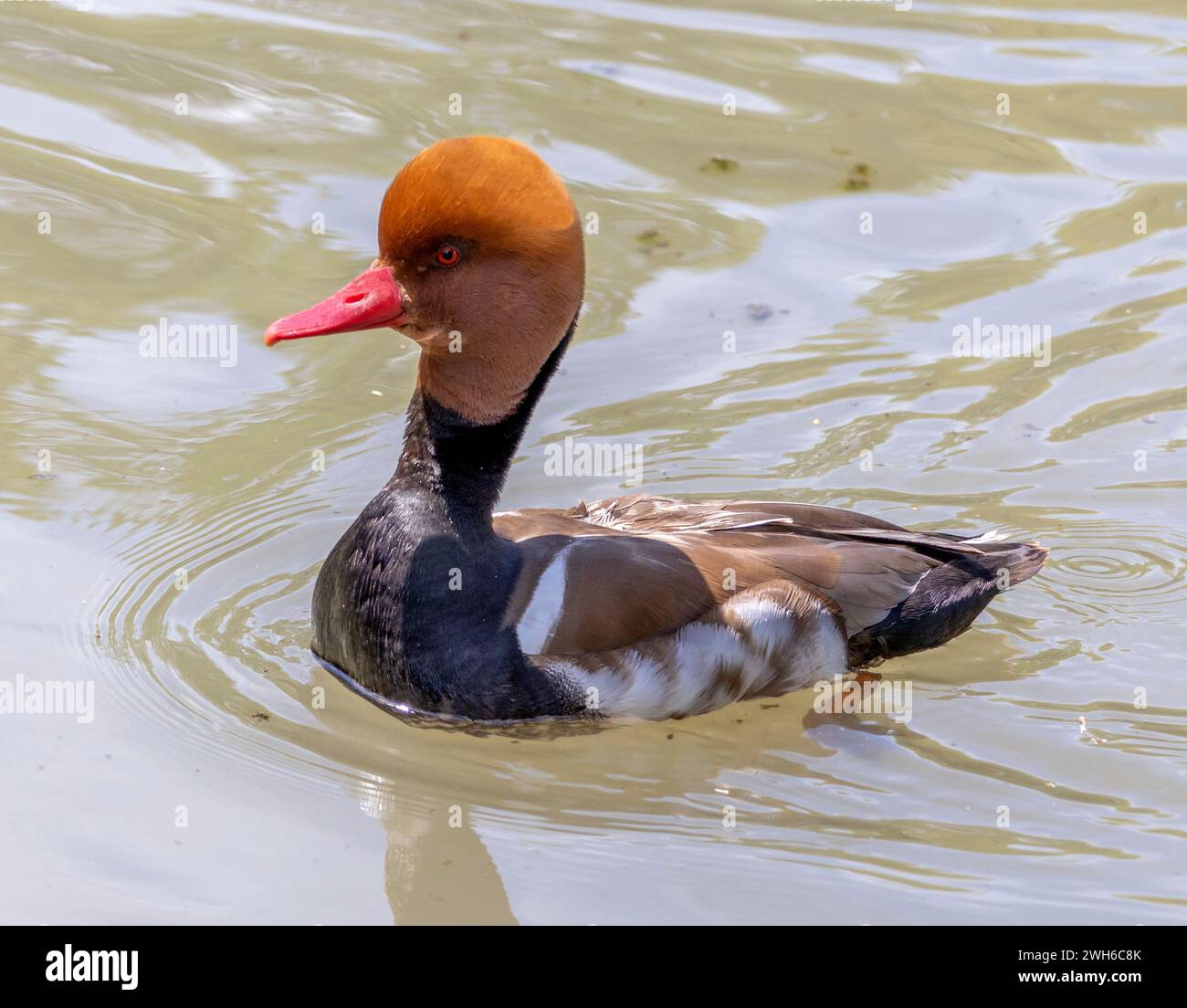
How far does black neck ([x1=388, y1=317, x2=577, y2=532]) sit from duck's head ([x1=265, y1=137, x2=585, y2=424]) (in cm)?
4

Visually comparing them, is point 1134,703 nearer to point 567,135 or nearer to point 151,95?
point 567,135

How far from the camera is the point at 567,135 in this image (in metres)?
9.18

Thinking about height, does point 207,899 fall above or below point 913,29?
below

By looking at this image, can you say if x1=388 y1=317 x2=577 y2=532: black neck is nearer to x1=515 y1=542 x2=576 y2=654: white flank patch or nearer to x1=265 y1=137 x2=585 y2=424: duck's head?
x1=265 y1=137 x2=585 y2=424: duck's head

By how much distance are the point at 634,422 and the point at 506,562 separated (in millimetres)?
1900

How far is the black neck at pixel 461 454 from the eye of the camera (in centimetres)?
521

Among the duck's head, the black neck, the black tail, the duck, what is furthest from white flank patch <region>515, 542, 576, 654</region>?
the black tail

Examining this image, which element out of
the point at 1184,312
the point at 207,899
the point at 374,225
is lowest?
the point at 207,899

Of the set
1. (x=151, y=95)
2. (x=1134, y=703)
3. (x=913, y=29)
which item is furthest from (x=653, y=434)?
(x=913, y=29)

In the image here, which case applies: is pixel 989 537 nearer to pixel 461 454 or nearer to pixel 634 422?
pixel 634 422

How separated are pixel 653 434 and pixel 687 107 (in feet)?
10.8

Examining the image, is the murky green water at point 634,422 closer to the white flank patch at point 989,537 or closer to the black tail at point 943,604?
the black tail at point 943,604

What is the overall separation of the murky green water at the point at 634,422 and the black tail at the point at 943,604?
0.17 m

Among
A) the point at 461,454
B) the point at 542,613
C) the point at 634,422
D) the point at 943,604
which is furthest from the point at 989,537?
the point at 461,454
